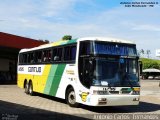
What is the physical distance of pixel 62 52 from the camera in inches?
711

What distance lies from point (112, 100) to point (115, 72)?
114 centimetres

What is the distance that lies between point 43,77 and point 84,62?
5566 millimetres

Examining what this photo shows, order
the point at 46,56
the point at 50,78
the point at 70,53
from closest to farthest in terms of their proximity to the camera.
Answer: the point at 70,53
the point at 50,78
the point at 46,56

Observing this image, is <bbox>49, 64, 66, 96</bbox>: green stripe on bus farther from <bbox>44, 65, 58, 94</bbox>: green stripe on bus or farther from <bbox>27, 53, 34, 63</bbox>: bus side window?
<bbox>27, 53, 34, 63</bbox>: bus side window

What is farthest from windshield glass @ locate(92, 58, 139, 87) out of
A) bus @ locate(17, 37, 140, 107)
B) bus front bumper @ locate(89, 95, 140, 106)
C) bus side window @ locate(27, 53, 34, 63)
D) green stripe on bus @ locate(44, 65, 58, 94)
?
bus side window @ locate(27, 53, 34, 63)

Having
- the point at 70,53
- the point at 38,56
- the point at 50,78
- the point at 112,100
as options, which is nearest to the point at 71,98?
the point at 70,53

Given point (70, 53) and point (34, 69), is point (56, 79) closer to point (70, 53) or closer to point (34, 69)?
point (70, 53)

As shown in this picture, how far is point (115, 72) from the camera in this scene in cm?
1515

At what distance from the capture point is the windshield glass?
583 inches

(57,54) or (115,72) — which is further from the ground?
(57,54)

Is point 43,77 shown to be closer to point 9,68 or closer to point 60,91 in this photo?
point 60,91

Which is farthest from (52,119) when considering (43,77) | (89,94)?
(43,77)

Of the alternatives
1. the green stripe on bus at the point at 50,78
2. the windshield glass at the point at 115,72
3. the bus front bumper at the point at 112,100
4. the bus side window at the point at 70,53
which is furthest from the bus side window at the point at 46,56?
the bus front bumper at the point at 112,100

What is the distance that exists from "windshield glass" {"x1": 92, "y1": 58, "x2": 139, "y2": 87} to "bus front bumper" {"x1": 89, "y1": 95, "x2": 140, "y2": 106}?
1.61 ft
